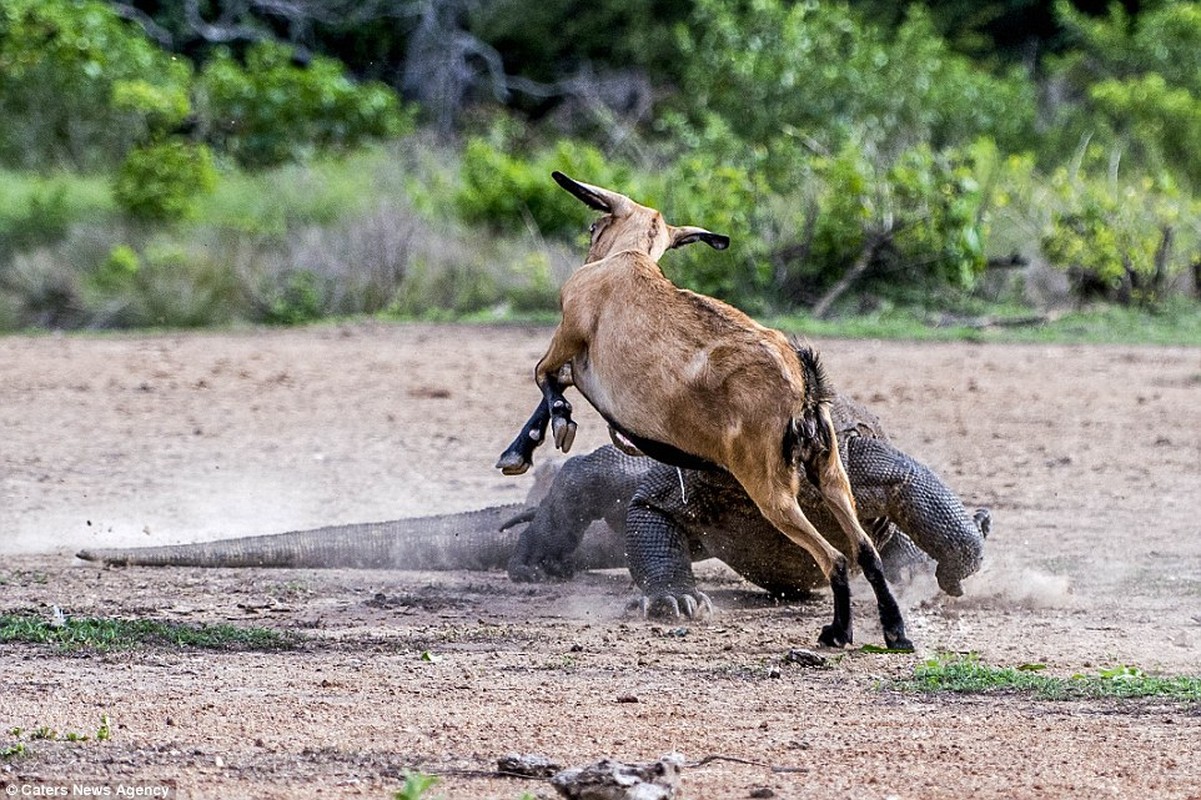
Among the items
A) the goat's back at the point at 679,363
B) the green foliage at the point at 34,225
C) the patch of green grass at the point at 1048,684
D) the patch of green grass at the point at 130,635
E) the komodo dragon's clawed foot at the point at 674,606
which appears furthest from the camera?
the green foliage at the point at 34,225

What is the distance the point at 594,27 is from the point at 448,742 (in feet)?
83.8

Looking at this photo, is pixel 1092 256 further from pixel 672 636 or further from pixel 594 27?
pixel 594 27

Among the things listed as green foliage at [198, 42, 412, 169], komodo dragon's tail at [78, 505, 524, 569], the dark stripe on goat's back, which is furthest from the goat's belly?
green foliage at [198, 42, 412, 169]

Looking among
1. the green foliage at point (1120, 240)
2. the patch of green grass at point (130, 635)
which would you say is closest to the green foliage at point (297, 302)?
the green foliage at point (1120, 240)

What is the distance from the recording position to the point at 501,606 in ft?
22.0

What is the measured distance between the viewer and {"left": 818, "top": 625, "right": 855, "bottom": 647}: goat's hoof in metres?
5.60

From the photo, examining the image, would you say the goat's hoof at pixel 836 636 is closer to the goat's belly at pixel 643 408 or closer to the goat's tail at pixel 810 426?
the goat's tail at pixel 810 426

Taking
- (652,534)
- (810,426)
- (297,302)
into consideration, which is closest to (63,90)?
(297,302)

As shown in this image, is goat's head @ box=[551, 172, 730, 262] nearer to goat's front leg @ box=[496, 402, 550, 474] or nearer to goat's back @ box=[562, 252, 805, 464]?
goat's back @ box=[562, 252, 805, 464]

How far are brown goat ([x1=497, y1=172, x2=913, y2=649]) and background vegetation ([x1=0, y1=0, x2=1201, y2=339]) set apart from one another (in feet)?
32.5

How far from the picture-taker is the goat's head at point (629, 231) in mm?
5645

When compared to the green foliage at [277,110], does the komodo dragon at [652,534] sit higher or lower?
lower

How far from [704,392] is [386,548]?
2.71 m

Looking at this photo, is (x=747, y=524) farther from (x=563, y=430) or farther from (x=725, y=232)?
(x=725, y=232)
